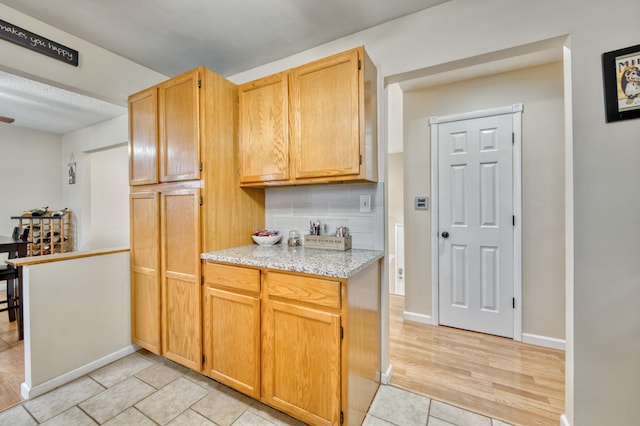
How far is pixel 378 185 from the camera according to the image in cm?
188

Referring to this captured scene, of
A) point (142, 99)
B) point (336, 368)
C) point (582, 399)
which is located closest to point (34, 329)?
point (142, 99)

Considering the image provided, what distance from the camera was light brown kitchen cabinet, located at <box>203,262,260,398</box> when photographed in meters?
1.61

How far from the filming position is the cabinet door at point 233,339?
1607 mm

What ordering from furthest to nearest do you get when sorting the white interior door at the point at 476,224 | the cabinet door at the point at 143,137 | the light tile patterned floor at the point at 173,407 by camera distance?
the white interior door at the point at 476,224 → the cabinet door at the point at 143,137 → the light tile patterned floor at the point at 173,407

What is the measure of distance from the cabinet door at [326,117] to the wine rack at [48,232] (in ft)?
15.6

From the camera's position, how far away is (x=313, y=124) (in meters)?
1.76

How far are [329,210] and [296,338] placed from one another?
0.96 metres

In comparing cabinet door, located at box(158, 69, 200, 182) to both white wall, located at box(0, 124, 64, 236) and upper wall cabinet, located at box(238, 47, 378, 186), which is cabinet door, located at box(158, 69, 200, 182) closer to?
upper wall cabinet, located at box(238, 47, 378, 186)

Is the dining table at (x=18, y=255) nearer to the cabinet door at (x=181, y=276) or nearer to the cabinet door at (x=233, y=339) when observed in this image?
the cabinet door at (x=181, y=276)

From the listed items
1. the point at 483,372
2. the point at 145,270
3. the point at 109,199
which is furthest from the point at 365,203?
the point at 109,199

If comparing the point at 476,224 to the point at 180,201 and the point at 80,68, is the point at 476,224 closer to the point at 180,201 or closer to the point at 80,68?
the point at 180,201

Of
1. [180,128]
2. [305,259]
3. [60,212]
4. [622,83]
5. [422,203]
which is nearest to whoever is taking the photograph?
[622,83]

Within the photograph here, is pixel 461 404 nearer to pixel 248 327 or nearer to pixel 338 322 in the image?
pixel 338 322

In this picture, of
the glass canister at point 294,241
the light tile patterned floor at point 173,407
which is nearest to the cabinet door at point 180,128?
the glass canister at point 294,241
